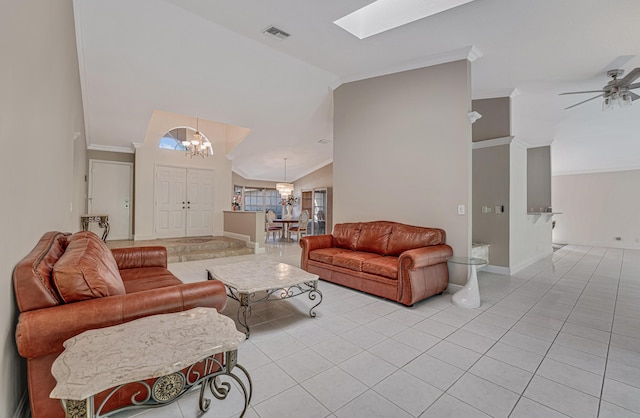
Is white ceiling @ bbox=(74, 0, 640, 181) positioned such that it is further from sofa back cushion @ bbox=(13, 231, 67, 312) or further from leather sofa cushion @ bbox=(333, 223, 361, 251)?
sofa back cushion @ bbox=(13, 231, 67, 312)

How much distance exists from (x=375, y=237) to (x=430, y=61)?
260cm

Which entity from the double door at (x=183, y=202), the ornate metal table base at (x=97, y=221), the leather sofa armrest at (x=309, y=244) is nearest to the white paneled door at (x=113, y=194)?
the ornate metal table base at (x=97, y=221)

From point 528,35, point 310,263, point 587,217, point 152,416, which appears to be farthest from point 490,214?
point 587,217

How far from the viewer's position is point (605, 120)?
5473 mm

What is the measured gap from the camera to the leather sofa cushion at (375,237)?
3893mm

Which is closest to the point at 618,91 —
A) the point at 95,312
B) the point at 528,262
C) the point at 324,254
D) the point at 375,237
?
the point at 528,262

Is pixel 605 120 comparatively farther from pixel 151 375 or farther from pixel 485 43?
pixel 151 375

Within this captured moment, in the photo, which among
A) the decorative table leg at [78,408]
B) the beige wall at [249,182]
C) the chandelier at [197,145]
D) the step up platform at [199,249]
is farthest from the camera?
the beige wall at [249,182]

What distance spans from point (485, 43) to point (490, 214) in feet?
9.15

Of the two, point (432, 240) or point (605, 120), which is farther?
point (605, 120)

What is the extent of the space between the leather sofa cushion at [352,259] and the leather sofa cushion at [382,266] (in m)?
0.09

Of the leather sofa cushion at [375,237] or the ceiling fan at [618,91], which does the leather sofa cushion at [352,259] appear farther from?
the ceiling fan at [618,91]

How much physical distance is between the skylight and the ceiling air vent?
0.71 metres

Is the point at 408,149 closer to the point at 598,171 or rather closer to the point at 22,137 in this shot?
the point at 22,137
